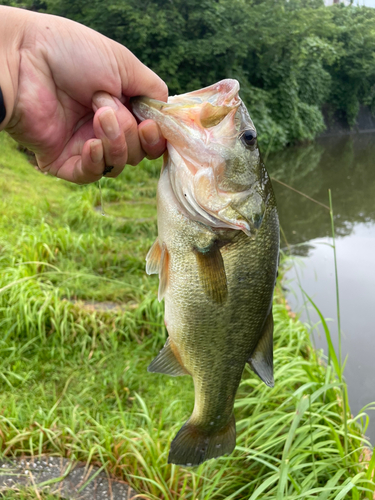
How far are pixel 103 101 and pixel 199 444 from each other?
4.45 feet

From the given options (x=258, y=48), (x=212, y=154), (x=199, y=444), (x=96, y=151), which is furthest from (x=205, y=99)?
(x=258, y=48)

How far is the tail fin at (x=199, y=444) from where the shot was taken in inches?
62.2

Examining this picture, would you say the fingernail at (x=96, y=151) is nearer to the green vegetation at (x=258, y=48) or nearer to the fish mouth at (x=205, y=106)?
the fish mouth at (x=205, y=106)

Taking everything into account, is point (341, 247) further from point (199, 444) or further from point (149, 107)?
point (149, 107)

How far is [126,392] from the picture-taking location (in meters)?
3.10

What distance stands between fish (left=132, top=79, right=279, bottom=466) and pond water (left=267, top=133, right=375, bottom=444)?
0.88 m

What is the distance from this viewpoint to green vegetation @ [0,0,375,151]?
1299cm

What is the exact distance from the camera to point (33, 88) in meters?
1.64

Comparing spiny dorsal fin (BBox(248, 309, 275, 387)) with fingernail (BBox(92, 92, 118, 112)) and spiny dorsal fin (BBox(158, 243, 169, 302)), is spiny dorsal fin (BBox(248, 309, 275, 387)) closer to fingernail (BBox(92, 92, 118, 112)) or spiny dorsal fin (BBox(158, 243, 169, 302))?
spiny dorsal fin (BBox(158, 243, 169, 302))

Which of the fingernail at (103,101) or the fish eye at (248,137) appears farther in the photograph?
the fingernail at (103,101)

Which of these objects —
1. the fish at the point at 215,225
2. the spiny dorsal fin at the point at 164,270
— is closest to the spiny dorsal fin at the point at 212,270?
the fish at the point at 215,225

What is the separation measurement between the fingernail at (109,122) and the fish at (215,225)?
0.14 m

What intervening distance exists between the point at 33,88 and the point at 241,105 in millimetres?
835

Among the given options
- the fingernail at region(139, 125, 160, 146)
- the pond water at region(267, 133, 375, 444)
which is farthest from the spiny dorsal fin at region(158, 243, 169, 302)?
the pond water at region(267, 133, 375, 444)
